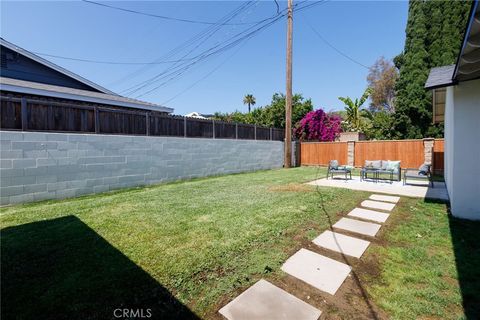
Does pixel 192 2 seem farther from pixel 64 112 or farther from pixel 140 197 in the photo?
pixel 140 197

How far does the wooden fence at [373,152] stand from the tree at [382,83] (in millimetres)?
16667

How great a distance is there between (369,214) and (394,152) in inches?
342

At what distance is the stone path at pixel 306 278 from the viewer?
5.74 feet

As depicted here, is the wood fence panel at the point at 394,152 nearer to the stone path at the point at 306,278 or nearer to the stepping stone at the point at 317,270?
the stone path at the point at 306,278

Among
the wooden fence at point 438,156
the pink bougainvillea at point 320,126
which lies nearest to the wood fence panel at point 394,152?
the wooden fence at point 438,156

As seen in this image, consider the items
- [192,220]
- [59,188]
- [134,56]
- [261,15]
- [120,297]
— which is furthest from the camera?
[134,56]

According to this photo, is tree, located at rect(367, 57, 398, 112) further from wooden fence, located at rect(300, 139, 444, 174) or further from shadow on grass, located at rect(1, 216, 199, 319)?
shadow on grass, located at rect(1, 216, 199, 319)

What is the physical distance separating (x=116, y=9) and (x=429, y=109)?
18886 millimetres

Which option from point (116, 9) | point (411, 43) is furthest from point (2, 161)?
point (411, 43)

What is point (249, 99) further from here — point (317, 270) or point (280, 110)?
point (317, 270)

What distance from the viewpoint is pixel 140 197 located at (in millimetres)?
5711

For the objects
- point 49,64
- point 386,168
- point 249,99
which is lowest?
point 386,168

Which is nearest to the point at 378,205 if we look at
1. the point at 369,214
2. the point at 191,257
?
the point at 369,214

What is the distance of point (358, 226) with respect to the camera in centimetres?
364
